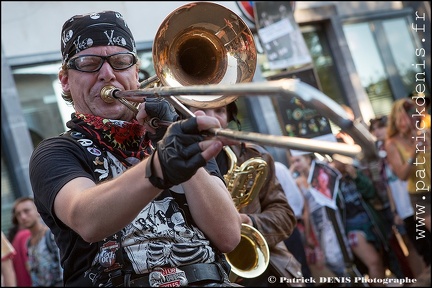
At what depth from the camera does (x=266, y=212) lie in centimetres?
500

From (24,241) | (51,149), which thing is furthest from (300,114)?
(51,149)

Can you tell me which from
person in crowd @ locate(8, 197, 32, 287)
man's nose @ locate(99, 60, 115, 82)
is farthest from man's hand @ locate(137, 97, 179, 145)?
person in crowd @ locate(8, 197, 32, 287)

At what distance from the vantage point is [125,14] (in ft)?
38.0

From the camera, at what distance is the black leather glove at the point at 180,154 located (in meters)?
2.45

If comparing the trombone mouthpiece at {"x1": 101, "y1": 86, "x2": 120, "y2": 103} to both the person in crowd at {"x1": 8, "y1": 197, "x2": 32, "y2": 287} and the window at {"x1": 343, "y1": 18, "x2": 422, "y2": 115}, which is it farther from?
the window at {"x1": 343, "y1": 18, "x2": 422, "y2": 115}

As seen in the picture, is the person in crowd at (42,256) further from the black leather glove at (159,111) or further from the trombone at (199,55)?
the black leather glove at (159,111)

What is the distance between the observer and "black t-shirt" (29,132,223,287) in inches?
112

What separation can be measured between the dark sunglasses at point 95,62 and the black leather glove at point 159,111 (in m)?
0.32

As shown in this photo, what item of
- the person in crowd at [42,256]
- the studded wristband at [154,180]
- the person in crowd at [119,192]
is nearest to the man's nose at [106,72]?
the person in crowd at [119,192]

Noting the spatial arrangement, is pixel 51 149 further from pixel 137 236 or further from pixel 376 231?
pixel 376 231

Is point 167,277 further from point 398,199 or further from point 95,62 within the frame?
point 398,199

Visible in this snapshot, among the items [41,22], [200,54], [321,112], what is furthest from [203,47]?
[41,22]

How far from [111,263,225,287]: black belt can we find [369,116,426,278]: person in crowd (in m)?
5.53

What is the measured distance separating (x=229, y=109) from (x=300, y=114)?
3.15m
